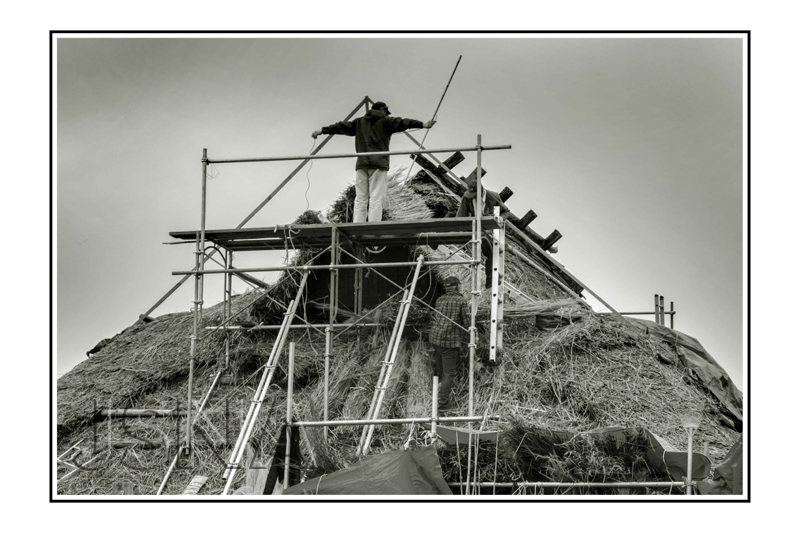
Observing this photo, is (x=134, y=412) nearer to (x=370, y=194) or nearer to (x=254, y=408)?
(x=254, y=408)

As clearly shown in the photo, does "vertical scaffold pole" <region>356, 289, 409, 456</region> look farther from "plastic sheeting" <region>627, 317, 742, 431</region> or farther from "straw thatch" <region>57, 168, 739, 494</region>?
"plastic sheeting" <region>627, 317, 742, 431</region>

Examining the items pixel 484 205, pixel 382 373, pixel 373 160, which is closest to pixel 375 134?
pixel 373 160

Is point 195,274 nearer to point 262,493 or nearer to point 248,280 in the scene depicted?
point 248,280

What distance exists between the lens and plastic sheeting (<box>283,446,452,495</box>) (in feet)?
28.5

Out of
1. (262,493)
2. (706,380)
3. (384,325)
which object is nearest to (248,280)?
(384,325)

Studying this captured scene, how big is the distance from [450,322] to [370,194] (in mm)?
2119

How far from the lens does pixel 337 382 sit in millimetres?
12062

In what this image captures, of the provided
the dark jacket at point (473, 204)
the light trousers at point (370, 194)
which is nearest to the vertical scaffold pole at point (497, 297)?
the dark jacket at point (473, 204)

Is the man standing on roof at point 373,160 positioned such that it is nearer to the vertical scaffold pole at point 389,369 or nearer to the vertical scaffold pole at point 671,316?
the vertical scaffold pole at point 389,369

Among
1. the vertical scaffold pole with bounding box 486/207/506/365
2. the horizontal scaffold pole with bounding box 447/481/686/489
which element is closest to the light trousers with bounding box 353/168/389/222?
the vertical scaffold pole with bounding box 486/207/506/365

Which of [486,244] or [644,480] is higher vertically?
[486,244]

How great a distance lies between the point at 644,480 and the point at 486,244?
4982 millimetres

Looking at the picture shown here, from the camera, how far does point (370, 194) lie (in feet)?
42.1

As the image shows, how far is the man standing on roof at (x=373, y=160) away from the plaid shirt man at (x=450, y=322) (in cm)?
158
